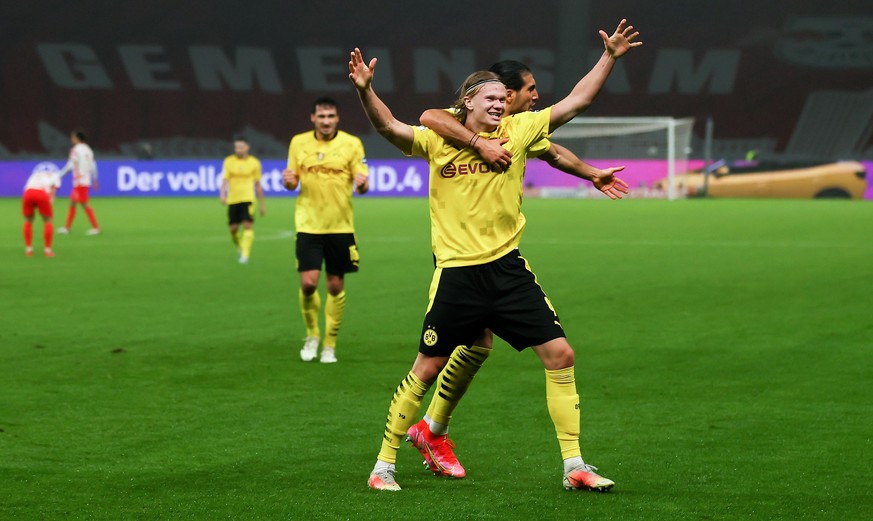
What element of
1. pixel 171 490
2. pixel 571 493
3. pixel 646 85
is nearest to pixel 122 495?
pixel 171 490

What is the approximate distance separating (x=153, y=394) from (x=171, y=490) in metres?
2.58

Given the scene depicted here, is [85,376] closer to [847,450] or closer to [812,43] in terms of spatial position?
[847,450]

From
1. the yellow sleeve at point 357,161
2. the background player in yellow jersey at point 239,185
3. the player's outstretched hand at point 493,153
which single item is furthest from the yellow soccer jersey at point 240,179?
the player's outstretched hand at point 493,153

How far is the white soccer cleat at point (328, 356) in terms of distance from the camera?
31.3 ft

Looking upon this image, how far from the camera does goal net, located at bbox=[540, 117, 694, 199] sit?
132 ft

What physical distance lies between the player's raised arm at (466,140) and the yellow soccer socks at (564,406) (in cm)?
98

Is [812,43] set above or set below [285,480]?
above

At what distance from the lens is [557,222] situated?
89.0 ft

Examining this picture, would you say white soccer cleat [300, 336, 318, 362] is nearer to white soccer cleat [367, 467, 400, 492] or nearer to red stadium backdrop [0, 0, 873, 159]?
white soccer cleat [367, 467, 400, 492]

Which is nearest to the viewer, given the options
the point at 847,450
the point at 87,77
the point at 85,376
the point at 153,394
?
the point at 847,450

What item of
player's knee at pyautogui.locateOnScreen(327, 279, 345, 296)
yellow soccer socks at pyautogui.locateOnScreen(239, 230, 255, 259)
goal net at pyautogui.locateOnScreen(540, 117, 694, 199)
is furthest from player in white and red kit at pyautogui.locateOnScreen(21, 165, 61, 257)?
goal net at pyautogui.locateOnScreen(540, 117, 694, 199)

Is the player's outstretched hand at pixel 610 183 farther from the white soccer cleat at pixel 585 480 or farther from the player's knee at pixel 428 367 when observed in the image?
the white soccer cleat at pixel 585 480

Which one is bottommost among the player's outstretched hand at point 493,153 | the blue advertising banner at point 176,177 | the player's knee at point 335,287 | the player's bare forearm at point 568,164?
the blue advertising banner at point 176,177

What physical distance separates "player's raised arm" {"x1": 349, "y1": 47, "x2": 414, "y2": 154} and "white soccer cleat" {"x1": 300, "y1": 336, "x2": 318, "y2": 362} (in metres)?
4.19
